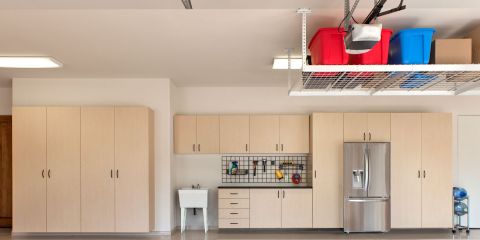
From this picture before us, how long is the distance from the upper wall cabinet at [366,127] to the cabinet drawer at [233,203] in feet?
6.20

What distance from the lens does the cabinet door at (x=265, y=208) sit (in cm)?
722

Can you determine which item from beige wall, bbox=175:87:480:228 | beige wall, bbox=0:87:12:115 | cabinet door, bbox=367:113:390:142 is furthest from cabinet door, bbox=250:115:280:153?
beige wall, bbox=0:87:12:115

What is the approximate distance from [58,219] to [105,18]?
4.04 m

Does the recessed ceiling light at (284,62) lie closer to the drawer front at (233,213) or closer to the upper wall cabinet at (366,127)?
the upper wall cabinet at (366,127)

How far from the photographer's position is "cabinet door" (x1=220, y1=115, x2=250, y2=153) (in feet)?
24.4

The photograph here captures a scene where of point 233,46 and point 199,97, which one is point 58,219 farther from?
point 233,46

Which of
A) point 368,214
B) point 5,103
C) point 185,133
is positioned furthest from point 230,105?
point 5,103

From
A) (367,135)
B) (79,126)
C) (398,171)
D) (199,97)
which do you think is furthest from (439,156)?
(79,126)

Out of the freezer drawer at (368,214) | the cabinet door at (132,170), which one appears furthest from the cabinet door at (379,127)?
the cabinet door at (132,170)

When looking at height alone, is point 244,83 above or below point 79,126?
above

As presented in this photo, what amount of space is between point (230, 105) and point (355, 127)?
215 cm

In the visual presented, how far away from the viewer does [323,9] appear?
134 inches

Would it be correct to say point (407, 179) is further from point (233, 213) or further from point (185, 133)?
point (185, 133)

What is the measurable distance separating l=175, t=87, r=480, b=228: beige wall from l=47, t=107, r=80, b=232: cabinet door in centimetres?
173
